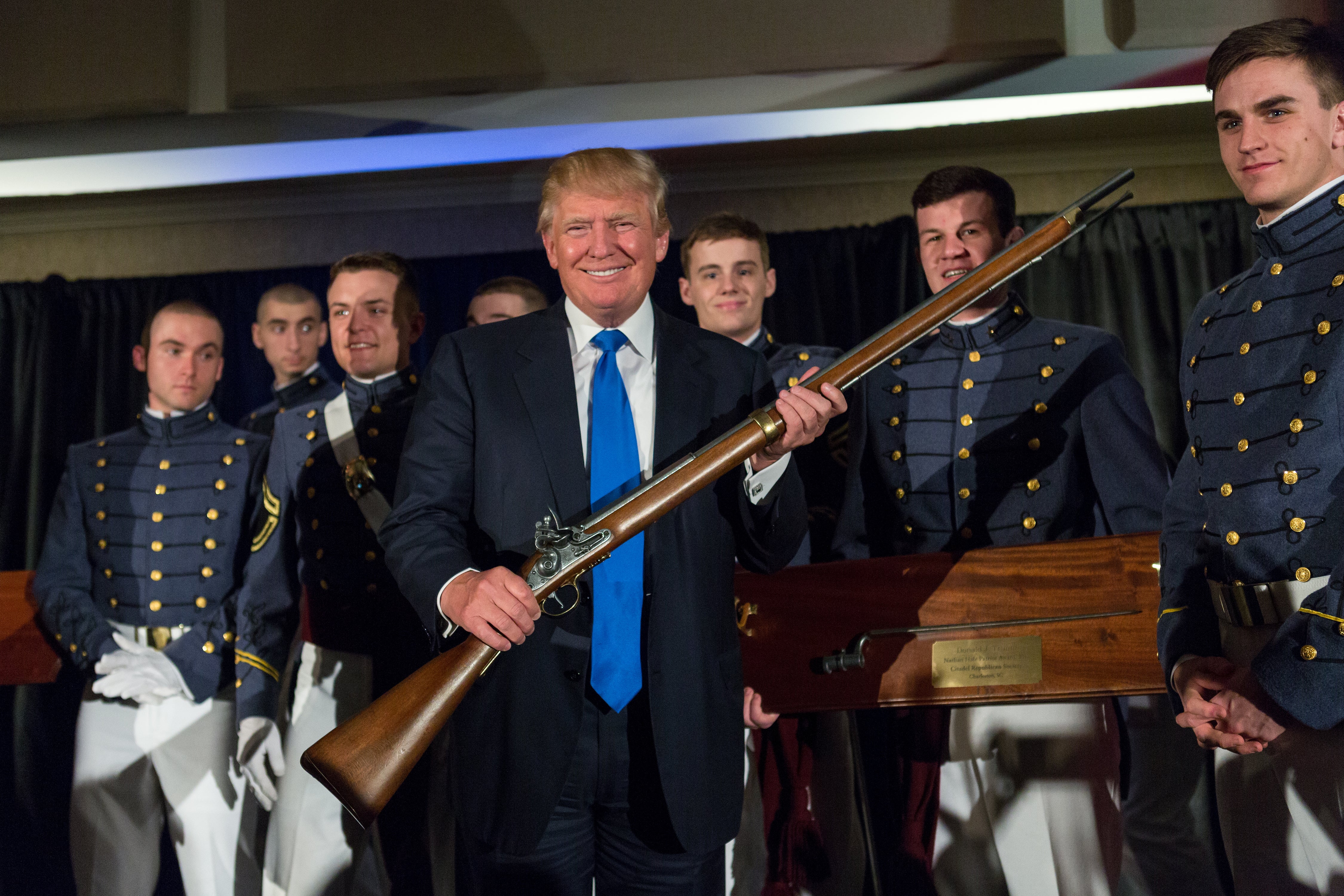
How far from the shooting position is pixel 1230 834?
6.92ft

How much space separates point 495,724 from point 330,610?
5.15 ft

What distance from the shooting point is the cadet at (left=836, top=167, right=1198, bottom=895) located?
2602 mm

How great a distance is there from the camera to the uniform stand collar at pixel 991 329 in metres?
2.91

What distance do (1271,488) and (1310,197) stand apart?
0.57 m

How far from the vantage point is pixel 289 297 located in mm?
4516

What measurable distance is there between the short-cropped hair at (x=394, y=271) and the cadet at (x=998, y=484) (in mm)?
1526

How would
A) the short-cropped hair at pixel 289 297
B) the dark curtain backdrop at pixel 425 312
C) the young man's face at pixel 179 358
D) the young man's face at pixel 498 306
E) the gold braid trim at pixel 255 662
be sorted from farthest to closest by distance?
the dark curtain backdrop at pixel 425 312
the short-cropped hair at pixel 289 297
the young man's face at pixel 498 306
the young man's face at pixel 179 358
the gold braid trim at pixel 255 662

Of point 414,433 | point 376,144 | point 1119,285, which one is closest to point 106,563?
point 414,433

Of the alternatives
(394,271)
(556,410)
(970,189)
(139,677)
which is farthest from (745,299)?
(139,677)

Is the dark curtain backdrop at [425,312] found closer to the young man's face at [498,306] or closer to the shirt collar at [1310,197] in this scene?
the young man's face at [498,306]

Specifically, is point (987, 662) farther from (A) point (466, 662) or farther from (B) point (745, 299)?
(B) point (745, 299)

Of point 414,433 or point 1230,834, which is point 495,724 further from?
point 1230,834

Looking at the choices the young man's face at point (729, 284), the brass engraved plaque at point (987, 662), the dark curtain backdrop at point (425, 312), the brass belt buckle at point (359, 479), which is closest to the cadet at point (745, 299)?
the young man's face at point (729, 284)

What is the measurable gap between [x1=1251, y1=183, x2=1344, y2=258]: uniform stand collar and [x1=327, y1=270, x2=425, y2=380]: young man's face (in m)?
2.51
